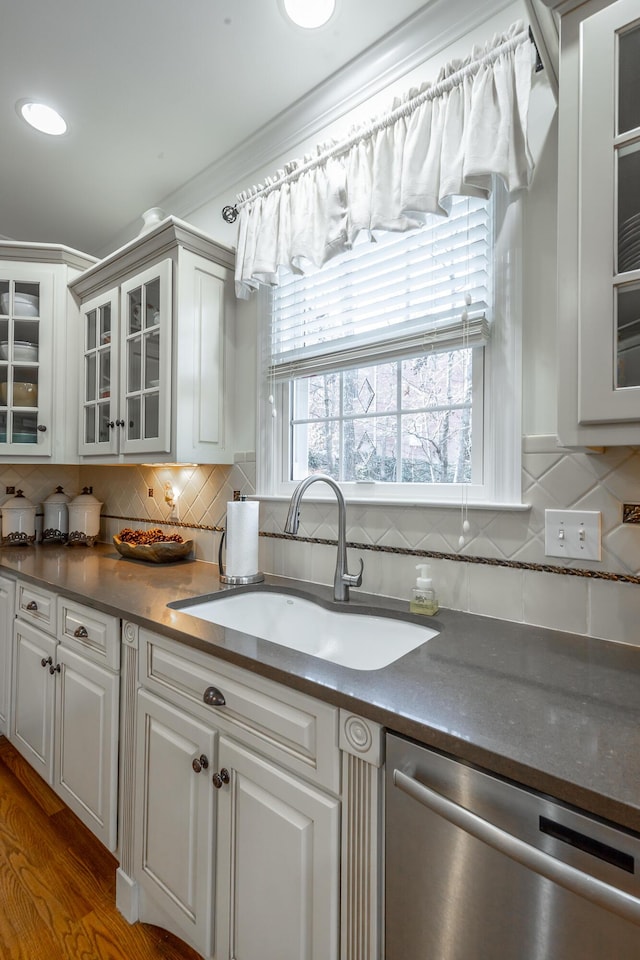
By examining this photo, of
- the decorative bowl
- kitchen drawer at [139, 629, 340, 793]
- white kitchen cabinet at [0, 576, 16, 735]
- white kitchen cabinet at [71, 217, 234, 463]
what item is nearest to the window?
white kitchen cabinet at [71, 217, 234, 463]

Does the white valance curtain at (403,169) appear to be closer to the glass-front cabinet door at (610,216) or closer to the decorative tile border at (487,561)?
the glass-front cabinet door at (610,216)

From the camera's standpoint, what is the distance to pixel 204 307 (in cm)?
196

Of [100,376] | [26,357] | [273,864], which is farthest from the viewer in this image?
[26,357]

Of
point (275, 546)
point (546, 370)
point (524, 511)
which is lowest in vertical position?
point (275, 546)

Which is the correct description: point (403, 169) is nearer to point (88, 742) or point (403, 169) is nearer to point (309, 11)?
point (309, 11)

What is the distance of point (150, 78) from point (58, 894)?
2.73m

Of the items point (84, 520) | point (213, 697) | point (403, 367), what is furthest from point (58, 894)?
point (403, 367)

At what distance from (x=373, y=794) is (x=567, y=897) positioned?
11.7 inches

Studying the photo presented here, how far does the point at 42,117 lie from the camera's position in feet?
6.32

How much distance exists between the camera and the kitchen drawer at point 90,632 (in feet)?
4.66

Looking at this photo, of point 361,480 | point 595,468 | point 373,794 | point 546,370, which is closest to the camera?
point 373,794

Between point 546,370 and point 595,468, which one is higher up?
point 546,370

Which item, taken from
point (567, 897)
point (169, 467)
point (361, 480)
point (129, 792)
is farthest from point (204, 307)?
point (567, 897)

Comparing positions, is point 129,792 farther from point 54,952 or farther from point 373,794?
point 373,794
